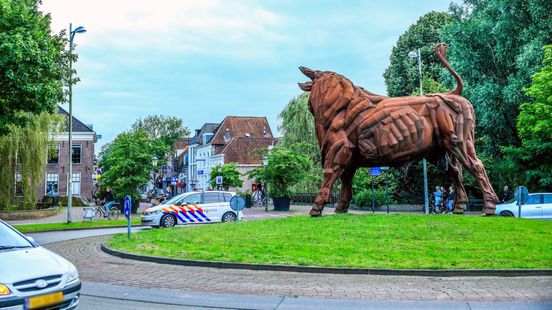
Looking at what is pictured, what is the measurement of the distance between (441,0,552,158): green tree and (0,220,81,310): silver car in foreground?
30.7 meters

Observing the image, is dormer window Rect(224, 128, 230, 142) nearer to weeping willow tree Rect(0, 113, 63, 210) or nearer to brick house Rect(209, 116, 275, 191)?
brick house Rect(209, 116, 275, 191)

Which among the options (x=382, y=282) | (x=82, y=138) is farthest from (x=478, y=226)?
(x=82, y=138)

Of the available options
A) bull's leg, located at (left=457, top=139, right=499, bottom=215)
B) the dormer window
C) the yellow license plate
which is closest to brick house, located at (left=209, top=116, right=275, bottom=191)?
the dormer window

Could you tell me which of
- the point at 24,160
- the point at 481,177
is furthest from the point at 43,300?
the point at 24,160

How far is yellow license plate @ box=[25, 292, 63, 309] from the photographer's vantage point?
6.22 meters

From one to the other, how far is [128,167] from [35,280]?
31244 mm

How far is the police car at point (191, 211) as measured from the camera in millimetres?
24844

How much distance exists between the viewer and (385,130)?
61.2 feet

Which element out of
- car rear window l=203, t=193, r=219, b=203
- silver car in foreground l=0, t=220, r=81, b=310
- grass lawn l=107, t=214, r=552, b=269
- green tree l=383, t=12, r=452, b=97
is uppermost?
green tree l=383, t=12, r=452, b=97

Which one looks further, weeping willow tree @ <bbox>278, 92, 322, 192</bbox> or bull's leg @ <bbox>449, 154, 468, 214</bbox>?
weeping willow tree @ <bbox>278, 92, 322, 192</bbox>

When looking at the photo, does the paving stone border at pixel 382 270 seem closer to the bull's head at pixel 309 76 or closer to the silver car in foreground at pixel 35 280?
the silver car in foreground at pixel 35 280

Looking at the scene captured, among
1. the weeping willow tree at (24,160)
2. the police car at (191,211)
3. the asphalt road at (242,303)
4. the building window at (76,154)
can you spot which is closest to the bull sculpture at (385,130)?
the police car at (191,211)

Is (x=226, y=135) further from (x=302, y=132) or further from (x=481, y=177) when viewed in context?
(x=481, y=177)

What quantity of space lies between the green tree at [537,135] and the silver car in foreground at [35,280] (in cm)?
2793
